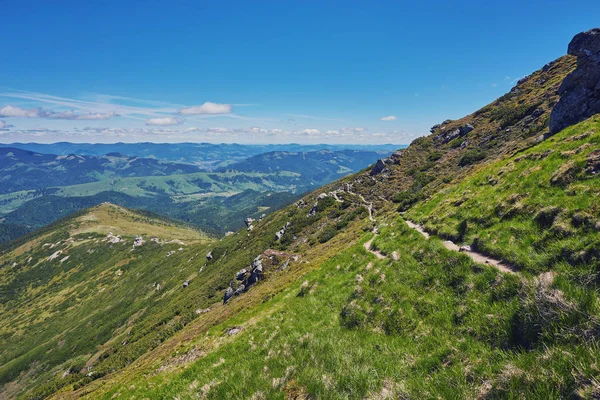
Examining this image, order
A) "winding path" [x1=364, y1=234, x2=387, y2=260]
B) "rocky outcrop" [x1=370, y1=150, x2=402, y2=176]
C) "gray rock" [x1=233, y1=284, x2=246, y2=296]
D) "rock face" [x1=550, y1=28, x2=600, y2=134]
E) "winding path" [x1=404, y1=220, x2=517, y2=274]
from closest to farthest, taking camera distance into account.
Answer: "winding path" [x1=404, y1=220, x2=517, y2=274], "winding path" [x1=364, y1=234, x2=387, y2=260], "rock face" [x1=550, y1=28, x2=600, y2=134], "gray rock" [x1=233, y1=284, x2=246, y2=296], "rocky outcrop" [x1=370, y1=150, x2=402, y2=176]

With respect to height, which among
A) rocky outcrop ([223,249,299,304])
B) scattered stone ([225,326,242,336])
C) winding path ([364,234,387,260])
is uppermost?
winding path ([364,234,387,260])

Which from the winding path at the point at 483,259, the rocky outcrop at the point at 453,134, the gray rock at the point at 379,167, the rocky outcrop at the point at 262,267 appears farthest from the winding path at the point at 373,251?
the rocky outcrop at the point at 453,134

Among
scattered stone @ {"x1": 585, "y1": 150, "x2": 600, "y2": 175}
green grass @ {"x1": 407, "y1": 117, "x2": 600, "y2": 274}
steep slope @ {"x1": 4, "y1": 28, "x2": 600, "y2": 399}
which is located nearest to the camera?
steep slope @ {"x1": 4, "y1": 28, "x2": 600, "y2": 399}

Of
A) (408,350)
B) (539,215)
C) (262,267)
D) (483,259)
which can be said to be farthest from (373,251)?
(262,267)

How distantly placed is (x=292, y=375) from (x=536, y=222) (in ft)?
38.0

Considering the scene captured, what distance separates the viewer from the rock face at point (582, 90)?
1206 inches

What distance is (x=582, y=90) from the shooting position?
32.8m

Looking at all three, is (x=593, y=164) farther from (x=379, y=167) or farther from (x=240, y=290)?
(x=379, y=167)

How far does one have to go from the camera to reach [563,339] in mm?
5883

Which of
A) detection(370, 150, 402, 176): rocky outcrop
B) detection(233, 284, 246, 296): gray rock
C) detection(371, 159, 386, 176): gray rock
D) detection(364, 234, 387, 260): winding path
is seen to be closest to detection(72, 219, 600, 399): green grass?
detection(364, 234, 387, 260): winding path

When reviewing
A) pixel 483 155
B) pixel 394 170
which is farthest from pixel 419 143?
pixel 483 155

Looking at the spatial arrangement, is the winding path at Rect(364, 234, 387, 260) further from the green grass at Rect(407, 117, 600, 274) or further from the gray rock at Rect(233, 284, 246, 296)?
the gray rock at Rect(233, 284, 246, 296)

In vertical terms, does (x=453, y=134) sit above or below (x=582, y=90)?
below

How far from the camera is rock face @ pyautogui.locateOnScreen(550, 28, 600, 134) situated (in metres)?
30.6
